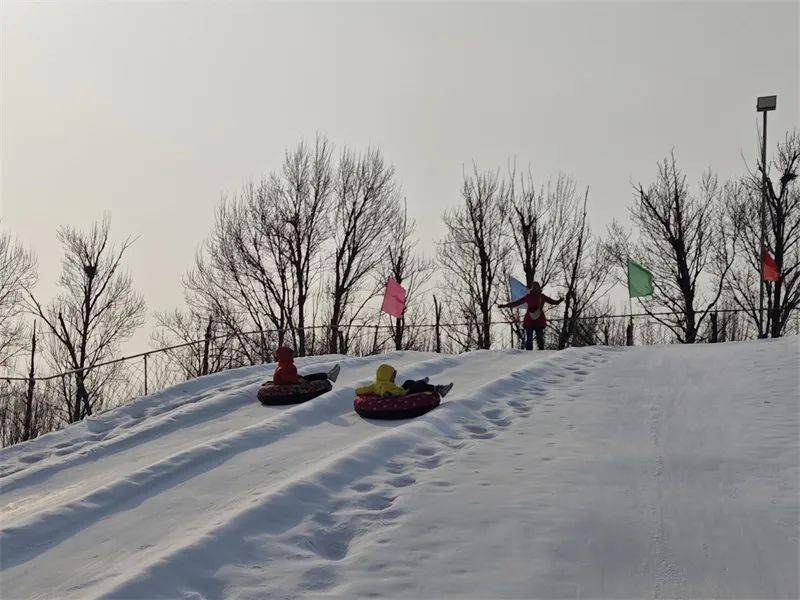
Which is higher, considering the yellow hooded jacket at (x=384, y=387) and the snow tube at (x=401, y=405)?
the yellow hooded jacket at (x=384, y=387)

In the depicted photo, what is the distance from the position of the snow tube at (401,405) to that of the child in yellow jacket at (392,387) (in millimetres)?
153

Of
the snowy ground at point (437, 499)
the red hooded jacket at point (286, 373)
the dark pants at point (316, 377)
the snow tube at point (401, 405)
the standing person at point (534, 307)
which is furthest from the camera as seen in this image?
the standing person at point (534, 307)

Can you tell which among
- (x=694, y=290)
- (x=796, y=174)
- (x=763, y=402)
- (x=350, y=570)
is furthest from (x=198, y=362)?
(x=796, y=174)

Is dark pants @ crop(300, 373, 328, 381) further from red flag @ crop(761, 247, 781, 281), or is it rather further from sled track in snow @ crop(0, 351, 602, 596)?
red flag @ crop(761, 247, 781, 281)

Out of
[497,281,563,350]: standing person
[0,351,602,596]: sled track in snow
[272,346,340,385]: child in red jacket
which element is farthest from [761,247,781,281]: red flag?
[272,346,340,385]: child in red jacket

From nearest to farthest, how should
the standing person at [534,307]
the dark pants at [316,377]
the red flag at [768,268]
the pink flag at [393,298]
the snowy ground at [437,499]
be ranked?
the snowy ground at [437,499] < the dark pants at [316,377] < the standing person at [534,307] < the pink flag at [393,298] < the red flag at [768,268]

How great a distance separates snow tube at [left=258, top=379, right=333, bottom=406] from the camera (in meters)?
12.9

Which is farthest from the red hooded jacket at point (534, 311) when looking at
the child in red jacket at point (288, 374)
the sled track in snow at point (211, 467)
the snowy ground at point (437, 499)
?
the child in red jacket at point (288, 374)

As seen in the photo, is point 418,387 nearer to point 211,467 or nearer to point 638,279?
point 211,467

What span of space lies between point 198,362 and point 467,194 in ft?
64.1

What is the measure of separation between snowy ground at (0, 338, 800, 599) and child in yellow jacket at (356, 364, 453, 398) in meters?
0.41

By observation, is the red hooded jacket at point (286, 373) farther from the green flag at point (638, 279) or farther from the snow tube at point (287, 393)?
the green flag at point (638, 279)

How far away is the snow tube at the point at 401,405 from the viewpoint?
11.2 m

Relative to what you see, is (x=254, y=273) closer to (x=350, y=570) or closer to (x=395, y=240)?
(x=395, y=240)
